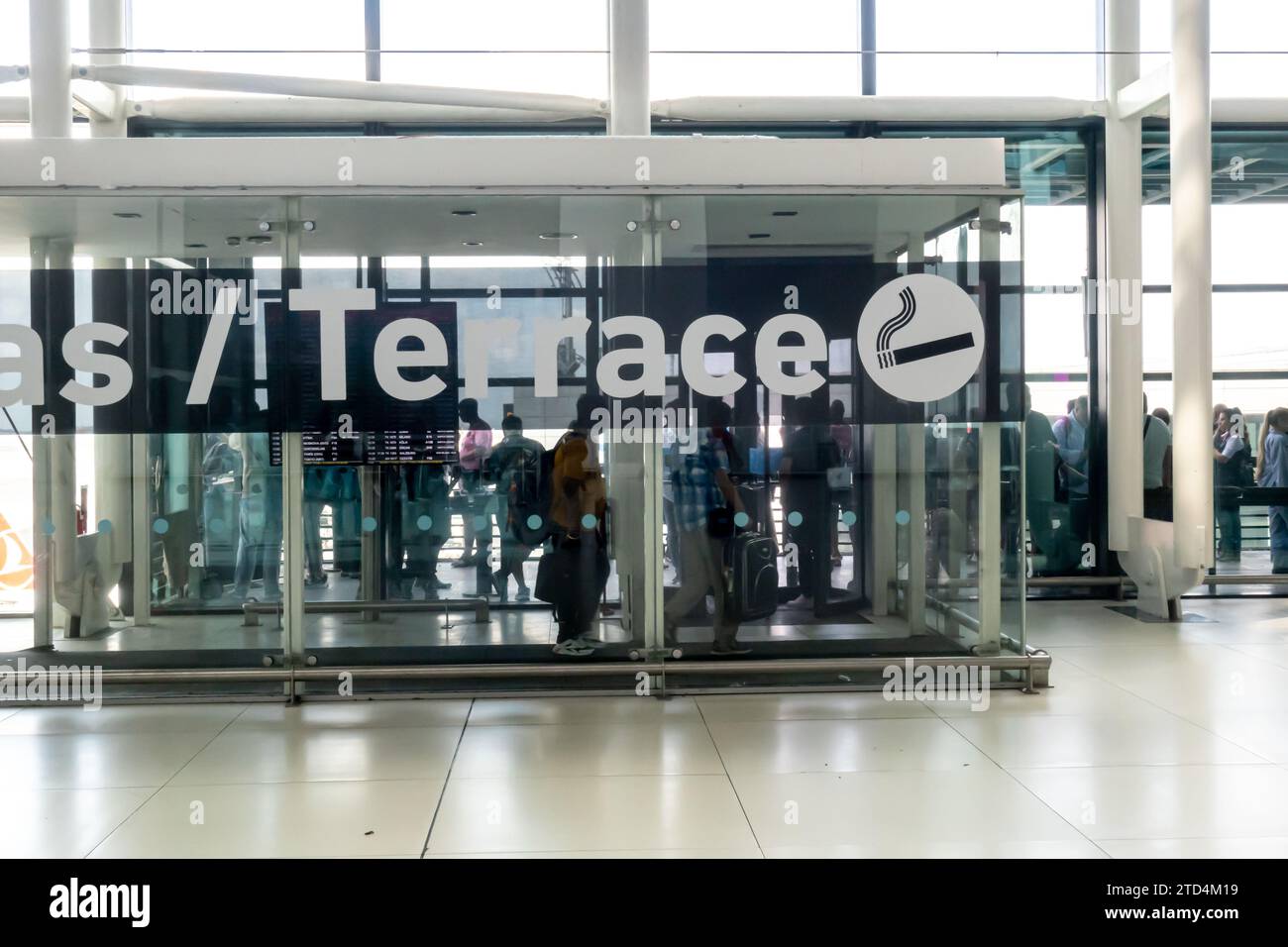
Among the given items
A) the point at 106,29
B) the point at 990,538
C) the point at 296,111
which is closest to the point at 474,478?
the point at 990,538

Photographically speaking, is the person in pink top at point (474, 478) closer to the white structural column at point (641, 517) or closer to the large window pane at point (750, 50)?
the white structural column at point (641, 517)

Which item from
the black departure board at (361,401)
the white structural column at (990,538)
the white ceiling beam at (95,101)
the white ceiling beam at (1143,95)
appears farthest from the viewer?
the white ceiling beam at (95,101)

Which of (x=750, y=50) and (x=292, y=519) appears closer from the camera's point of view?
(x=292, y=519)

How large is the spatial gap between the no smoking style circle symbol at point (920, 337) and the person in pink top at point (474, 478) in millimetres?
2329

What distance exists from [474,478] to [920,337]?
2.83m

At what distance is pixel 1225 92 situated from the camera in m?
11.0

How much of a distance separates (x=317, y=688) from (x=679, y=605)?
2.23 m

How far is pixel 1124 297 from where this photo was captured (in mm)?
10141

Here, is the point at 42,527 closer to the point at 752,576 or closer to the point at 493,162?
the point at 493,162

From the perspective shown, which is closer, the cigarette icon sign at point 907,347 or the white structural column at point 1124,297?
the cigarette icon sign at point 907,347

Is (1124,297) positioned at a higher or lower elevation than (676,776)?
higher

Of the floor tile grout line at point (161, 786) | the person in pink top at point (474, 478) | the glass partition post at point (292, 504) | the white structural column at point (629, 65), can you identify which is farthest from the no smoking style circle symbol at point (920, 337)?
the floor tile grout line at point (161, 786)

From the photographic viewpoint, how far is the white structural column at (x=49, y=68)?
873 cm

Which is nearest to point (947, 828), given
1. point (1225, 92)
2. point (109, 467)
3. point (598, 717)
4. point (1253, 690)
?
point (598, 717)
